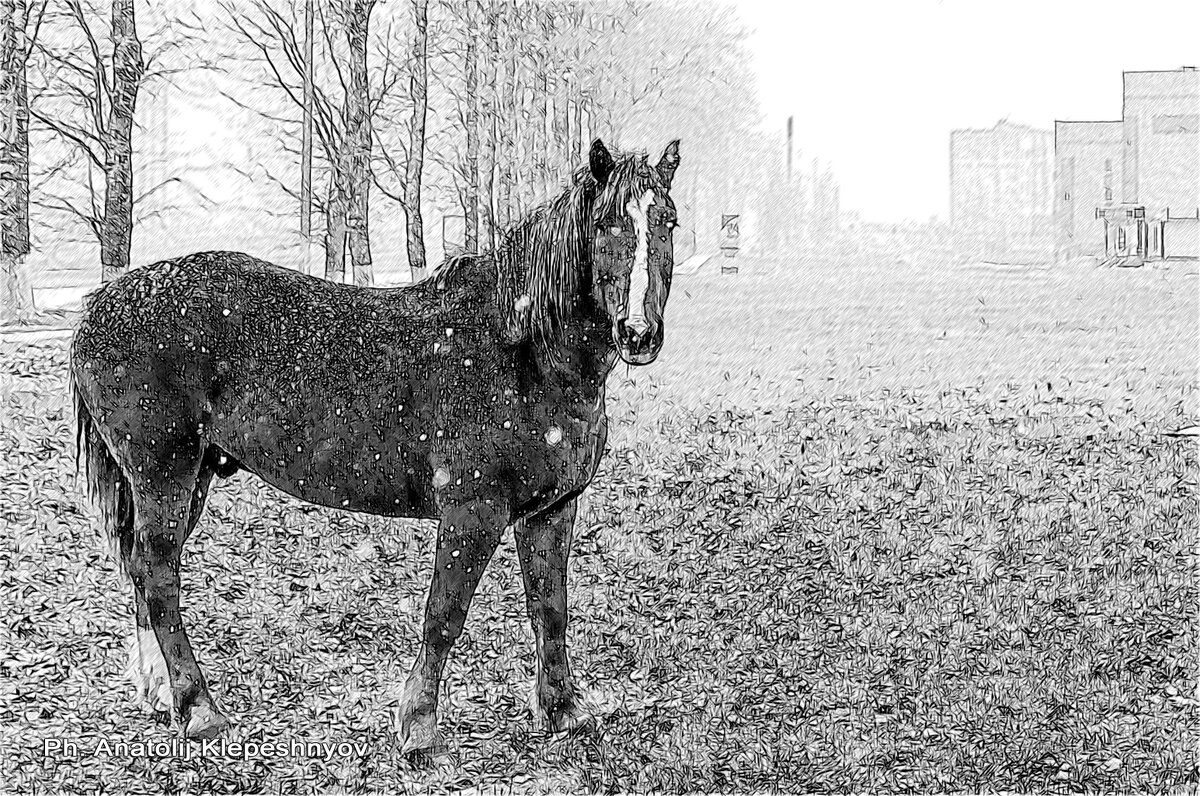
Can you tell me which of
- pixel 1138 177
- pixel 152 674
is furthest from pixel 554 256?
pixel 1138 177

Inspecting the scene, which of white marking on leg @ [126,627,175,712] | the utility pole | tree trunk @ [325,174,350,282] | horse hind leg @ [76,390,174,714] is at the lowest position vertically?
white marking on leg @ [126,627,175,712]

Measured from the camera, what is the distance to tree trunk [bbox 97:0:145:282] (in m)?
10.6

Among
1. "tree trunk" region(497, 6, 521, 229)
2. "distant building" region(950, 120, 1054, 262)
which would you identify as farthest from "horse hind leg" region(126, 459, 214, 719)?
"distant building" region(950, 120, 1054, 262)

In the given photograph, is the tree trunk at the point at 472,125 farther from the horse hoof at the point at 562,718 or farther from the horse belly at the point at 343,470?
the horse hoof at the point at 562,718

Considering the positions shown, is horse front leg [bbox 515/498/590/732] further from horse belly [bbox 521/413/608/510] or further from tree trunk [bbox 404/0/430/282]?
tree trunk [bbox 404/0/430/282]

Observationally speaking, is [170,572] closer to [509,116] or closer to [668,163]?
[668,163]

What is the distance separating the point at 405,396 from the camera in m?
4.28

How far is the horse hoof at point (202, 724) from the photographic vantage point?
4629 mm

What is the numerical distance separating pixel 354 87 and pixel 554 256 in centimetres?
808

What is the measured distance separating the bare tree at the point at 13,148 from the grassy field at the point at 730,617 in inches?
60.4

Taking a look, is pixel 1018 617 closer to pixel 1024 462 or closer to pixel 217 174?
pixel 1024 462

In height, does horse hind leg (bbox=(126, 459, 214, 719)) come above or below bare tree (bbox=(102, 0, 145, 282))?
below

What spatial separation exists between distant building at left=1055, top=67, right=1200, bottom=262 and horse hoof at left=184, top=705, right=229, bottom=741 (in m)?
20.3

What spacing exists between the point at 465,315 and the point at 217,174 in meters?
17.3
